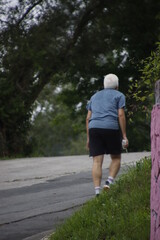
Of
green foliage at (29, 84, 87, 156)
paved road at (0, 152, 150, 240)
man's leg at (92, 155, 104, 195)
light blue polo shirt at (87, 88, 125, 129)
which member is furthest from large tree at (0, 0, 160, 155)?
man's leg at (92, 155, 104, 195)

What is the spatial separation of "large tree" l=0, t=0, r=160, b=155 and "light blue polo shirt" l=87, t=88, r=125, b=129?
45.8 ft

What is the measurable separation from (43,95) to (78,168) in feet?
97.3

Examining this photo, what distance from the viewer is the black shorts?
8.77m

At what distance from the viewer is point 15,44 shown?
2362 centimetres

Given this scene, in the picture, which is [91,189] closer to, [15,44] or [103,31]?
[15,44]

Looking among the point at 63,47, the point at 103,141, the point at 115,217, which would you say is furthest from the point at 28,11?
the point at 115,217

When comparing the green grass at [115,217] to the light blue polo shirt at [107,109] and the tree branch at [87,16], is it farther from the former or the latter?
the tree branch at [87,16]

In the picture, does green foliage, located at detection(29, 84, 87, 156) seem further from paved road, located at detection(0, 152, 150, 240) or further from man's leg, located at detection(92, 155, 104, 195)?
man's leg, located at detection(92, 155, 104, 195)

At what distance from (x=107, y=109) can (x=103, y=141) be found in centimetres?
45

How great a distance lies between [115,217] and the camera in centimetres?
652

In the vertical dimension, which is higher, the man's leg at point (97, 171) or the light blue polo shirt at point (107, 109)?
the light blue polo shirt at point (107, 109)

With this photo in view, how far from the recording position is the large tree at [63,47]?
23.4m

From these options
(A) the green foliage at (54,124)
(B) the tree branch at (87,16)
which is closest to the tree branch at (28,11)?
(B) the tree branch at (87,16)

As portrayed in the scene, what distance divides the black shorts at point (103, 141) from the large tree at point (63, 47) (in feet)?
46.1
